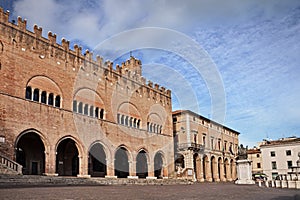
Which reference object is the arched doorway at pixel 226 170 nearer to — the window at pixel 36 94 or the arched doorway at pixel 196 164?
the arched doorway at pixel 196 164

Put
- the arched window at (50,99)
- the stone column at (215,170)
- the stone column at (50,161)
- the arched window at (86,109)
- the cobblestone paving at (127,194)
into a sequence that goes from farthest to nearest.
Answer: the stone column at (215,170) < the arched window at (86,109) < the arched window at (50,99) < the stone column at (50,161) < the cobblestone paving at (127,194)

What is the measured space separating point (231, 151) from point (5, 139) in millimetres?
43951

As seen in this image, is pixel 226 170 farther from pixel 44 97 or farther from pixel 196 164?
pixel 44 97

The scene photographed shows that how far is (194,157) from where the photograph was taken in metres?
42.6

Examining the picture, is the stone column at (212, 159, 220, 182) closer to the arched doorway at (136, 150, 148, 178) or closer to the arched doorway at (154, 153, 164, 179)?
the arched doorway at (154, 153, 164, 179)

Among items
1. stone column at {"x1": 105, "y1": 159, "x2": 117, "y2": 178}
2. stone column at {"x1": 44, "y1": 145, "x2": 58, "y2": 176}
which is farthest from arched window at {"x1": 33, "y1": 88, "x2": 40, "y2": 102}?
stone column at {"x1": 105, "y1": 159, "x2": 117, "y2": 178}

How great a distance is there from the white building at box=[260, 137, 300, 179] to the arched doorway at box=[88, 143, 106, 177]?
34.3m

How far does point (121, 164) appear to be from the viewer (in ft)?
106

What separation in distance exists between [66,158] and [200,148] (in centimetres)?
2229

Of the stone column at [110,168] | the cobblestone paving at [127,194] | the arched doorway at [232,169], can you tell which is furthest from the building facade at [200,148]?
the cobblestone paving at [127,194]

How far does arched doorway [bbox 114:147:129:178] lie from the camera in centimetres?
3148

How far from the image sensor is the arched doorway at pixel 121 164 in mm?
31484

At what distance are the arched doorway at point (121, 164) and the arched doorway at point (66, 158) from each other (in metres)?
5.27

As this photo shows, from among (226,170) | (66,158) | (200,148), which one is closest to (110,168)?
(66,158)
